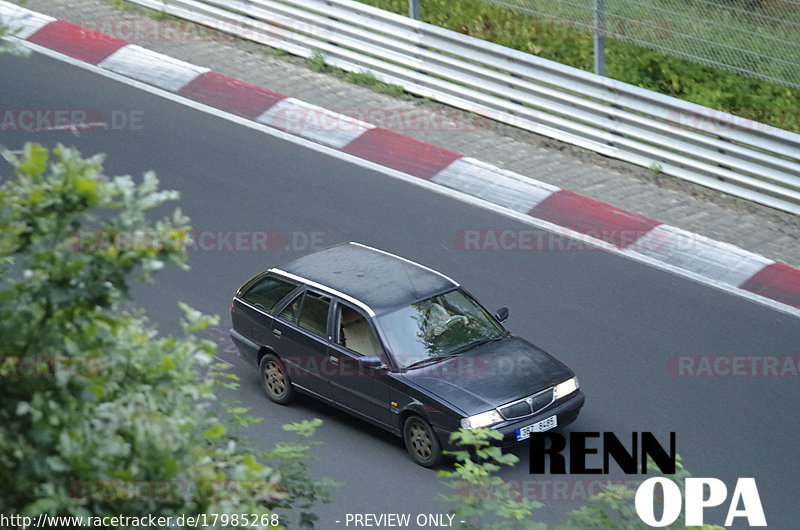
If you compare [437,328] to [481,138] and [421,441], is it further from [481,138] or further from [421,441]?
[481,138]

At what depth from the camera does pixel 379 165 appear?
15.3 metres

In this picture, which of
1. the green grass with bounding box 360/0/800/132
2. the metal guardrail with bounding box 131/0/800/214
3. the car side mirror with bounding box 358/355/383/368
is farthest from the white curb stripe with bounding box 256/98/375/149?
the car side mirror with bounding box 358/355/383/368

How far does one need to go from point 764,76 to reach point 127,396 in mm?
12449

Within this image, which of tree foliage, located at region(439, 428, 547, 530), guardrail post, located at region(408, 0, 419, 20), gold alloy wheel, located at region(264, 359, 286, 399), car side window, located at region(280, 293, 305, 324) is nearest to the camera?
tree foliage, located at region(439, 428, 547, 530)

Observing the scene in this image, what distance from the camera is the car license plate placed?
9539 millimetres

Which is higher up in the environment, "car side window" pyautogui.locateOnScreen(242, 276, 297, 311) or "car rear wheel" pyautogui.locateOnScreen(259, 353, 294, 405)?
"car side window" pyautogui.locateOnScreen(242, 276, 297, 311)

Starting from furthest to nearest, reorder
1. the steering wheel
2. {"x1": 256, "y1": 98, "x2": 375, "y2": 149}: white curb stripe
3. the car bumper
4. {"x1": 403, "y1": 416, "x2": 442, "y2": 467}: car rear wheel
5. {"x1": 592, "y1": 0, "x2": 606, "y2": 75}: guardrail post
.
Result: {"x1": 256, "y1": 98, "x2": 375, "y2": 149}: white curb stripe, {"x1": 592, "y1": 0, "x2": 606, "y2": 75}: guardrail post, the steering wheel, {"x1": 403, "y1": 416, "x2": 442, "y2": 467}: car rear wheel, the car bumper

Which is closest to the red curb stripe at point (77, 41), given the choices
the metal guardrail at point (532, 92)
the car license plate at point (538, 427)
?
the metal guardrail at point (532, 92)

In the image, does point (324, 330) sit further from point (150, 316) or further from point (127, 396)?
point (127, 396)

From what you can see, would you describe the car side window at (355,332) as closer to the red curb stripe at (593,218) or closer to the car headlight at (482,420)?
the car headlight at (482,420)

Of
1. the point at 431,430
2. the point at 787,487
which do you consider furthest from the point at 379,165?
the point at 787,487

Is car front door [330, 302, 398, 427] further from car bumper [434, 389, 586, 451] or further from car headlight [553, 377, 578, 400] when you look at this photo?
car headlight [553, 377, 578, 400]

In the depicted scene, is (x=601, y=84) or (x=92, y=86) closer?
(x=601, y=84)

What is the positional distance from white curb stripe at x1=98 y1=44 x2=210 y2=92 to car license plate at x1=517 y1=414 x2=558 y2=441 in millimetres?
9768
